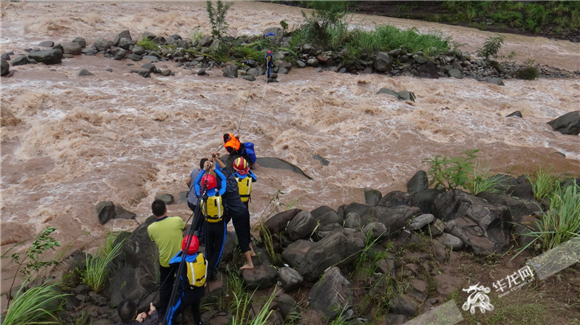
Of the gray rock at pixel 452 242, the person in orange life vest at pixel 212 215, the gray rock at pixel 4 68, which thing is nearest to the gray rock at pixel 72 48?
the gray rock at pixel 4 68

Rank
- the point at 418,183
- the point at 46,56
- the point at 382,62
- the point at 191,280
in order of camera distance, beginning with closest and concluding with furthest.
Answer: the point at 191,280 < the point at 418,183 < the point at 46,56 < the point at 382,62

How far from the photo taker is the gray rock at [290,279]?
12.9 ft

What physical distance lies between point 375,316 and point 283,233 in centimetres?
164

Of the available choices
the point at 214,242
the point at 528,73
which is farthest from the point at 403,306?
the point at 528,73

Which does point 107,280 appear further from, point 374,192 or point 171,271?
point 374,192

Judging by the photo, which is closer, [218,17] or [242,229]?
[242,229]

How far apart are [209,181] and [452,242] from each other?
9.27ft

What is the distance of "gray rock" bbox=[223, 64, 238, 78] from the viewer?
38.1ft

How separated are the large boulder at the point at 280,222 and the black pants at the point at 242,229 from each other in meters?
0.75

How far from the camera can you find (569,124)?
9.54 m

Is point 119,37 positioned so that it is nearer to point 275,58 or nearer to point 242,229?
point 275,58

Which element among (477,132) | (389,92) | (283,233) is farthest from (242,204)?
(389,92)

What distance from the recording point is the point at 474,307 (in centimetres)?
354

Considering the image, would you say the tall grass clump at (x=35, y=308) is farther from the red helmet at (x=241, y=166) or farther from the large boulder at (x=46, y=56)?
the large boulder at (x=46, y=56)
